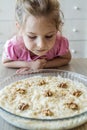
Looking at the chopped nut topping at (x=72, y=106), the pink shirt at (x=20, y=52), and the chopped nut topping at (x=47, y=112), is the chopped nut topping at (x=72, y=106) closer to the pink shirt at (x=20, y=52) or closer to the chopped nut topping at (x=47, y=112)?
the chopped nut topping at (x=47, y=112)

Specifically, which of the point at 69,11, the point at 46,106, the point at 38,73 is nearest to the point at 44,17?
the point at 38,73

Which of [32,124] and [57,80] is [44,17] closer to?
[57,80]

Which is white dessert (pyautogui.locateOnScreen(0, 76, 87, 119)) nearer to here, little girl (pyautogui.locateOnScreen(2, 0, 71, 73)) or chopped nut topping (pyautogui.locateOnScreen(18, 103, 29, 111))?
chopped nut topping (pyautogui.locateOnScreen(18, 103, 29, 111))

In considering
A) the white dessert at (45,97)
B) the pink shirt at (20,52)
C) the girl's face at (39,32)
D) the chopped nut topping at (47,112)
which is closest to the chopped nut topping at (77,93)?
the white dessert at (45,97)

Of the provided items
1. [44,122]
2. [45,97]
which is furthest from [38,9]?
[44,122]

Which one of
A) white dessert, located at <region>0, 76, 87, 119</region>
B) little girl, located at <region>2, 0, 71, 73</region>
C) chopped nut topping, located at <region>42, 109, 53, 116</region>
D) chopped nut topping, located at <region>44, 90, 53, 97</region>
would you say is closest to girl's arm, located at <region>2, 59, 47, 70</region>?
little girl, located at <region>2, 0, 71, 73</region>

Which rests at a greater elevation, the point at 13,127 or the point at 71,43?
the point at 71,43

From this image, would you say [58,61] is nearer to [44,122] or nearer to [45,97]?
[45,97]
